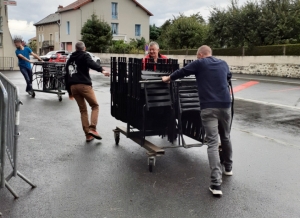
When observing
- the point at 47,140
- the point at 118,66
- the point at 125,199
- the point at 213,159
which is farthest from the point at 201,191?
the point at 47,140

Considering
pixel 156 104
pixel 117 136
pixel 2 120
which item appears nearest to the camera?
pixel 2 120

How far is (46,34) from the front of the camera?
6800 centimetres

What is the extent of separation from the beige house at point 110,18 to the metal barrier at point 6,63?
94.4 ft

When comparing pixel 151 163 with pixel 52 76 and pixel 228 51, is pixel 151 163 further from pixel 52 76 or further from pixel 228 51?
pixel 228 51

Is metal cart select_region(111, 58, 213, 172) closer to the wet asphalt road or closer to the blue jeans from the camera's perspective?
the wet asphalt road

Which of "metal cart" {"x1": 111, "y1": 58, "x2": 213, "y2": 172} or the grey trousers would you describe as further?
"metal cart" {"x1": 111, "y1": 58, "x2": 213, "y2": 172}

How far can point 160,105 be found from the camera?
5695mm

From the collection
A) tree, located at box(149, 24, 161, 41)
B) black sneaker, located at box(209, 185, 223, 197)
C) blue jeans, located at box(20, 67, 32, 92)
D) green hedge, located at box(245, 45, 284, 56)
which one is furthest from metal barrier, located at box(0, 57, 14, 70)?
tree, located at box(149, 24, 161, 41)

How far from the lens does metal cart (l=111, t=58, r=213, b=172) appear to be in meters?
5.74

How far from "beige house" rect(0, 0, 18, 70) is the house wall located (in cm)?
3729

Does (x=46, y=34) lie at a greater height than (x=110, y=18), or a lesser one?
lesser

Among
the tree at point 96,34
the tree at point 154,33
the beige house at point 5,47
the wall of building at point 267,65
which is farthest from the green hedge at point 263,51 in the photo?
the tree at point 154,33

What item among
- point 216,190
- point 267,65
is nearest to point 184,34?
point 267,65

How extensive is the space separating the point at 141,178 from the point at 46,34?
67018mm
